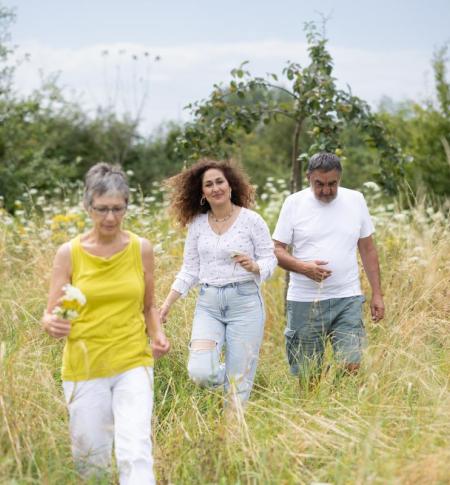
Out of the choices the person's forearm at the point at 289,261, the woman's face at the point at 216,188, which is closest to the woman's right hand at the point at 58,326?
the woman's face at the point at 216,188

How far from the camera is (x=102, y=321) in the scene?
132 inches

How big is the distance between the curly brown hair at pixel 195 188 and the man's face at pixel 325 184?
0.42m

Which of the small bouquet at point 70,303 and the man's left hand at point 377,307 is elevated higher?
the small bouquet at point 70,303

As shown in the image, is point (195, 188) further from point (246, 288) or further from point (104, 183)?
point (104, 183)

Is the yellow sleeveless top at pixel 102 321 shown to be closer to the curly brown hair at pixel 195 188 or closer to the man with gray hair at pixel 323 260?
the curly brown hair at pixel 195 188

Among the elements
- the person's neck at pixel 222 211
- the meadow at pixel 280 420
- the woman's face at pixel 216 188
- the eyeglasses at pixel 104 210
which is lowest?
the meadow at pixel 280 420

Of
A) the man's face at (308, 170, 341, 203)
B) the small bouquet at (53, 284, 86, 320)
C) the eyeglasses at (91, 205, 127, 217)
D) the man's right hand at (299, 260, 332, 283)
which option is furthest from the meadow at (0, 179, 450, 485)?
the man's face at (308, 170, 341, 203)

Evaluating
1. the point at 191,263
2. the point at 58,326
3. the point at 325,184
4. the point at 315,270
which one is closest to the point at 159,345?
the point at 58,326

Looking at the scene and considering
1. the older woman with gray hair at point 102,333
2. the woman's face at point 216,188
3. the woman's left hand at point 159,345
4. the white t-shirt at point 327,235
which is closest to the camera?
the older woman with gray hair at point 102,333

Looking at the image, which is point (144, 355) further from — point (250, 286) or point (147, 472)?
point (250, 286)

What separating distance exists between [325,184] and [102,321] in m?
2.05

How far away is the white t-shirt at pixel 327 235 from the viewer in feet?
16.2

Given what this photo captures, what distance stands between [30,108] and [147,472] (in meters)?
10.4

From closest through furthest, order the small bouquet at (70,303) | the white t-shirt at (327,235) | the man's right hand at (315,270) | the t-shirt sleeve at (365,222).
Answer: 1. the small bouquet at (70,303)
2. the man's right hand at (315,270)
3. the white t-shirt at (327,235)
4. the t-shirt sleeve at (365,222)
